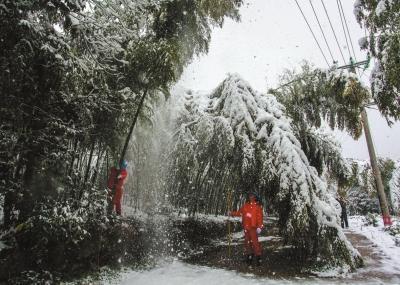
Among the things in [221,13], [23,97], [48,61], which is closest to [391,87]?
[221,13]

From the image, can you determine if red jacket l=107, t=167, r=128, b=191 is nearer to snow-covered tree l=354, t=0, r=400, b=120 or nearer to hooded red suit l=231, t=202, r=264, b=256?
hooded red suit l=231, t=202, r=264, b=256

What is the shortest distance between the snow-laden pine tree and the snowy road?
0.88 m

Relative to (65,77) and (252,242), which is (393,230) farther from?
(65,77)

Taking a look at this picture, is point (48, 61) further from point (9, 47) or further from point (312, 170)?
point (312, 170)

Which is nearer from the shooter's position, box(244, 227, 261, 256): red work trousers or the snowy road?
the snowy road

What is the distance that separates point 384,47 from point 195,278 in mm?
4937

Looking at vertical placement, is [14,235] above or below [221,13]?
below

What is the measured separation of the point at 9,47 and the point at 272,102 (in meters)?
5.85

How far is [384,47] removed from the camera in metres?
5.62

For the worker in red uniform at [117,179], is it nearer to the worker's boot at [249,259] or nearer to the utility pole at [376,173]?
the worker's boot at [249,259]

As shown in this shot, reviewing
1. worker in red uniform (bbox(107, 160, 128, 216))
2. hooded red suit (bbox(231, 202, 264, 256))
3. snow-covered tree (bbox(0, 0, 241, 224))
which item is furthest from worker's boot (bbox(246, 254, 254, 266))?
snow-covered tree (bbox(0, 0, 241, 224))

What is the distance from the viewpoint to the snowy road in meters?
5.85

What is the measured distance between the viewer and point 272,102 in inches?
336

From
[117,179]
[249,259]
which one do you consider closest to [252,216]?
[249,259]
